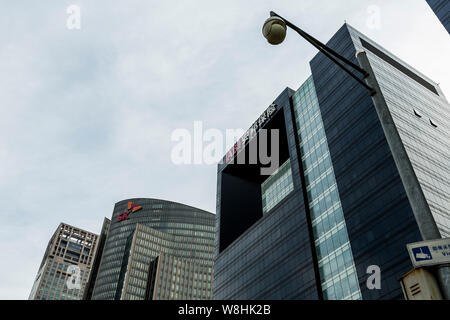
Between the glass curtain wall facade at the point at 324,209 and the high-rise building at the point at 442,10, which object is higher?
the high-rise building at the point at 442,10

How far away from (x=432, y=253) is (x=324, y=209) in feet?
235

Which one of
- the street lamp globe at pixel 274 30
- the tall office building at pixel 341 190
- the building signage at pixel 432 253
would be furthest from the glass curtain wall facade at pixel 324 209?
the street lamp globe at pixel 274 30

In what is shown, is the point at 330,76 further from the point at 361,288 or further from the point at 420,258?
the point at 420,258

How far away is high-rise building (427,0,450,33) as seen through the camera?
274 ft

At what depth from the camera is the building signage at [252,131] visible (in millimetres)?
109425

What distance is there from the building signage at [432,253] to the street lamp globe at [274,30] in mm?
4691

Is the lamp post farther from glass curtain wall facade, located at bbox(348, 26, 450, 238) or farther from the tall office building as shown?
glass curtain wall facade, located at bbox(348, 26, 450, 238)

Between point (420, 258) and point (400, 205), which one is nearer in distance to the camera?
point (420, 258)

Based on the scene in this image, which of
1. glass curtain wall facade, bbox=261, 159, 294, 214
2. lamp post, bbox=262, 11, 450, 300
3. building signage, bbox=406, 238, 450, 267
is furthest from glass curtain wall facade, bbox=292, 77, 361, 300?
building signage, bbox=406, 238, 450, 267

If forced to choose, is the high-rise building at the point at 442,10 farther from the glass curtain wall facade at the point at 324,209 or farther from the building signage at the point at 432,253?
the building signage at the point at 432,253

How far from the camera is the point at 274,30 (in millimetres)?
8039
